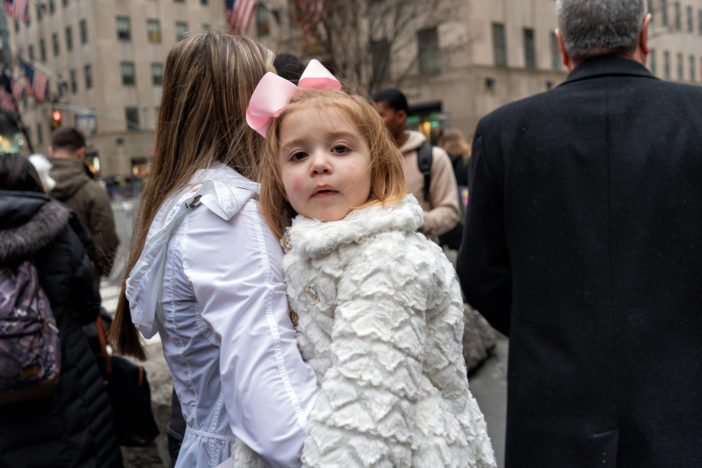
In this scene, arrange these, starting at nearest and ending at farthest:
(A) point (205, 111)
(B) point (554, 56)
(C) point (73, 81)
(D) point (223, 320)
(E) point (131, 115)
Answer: (D) point (223, 320), (A) point (205, 111), (B) point (554, 56), (E) point (131, 115), (C) point (73, 81)

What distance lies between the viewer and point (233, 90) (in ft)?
5.84

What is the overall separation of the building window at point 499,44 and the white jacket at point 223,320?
28.7 m

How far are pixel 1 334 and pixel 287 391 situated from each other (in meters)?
1.89

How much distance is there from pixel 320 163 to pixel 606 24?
1334 mm

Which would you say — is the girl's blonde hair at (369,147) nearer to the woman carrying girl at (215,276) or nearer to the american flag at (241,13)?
the woman carrying girl at (215,276)

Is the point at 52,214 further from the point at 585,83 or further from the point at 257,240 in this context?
the point at 585,83

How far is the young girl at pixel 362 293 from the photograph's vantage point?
49.5 inches

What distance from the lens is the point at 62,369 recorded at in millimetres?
2977

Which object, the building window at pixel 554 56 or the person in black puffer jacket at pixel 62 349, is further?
the building window at pixel 554 56

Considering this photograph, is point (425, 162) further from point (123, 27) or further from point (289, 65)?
point (123, 27)

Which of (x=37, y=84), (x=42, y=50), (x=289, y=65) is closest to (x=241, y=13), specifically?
(x=289, y=65)

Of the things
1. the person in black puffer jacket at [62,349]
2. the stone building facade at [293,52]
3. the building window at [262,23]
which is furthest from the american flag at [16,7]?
the person in black puffer jacket at [62,349]

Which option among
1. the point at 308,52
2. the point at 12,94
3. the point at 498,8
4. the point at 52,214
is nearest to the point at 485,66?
the point at 498,8

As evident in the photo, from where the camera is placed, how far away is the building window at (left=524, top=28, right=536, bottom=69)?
29938 mm
